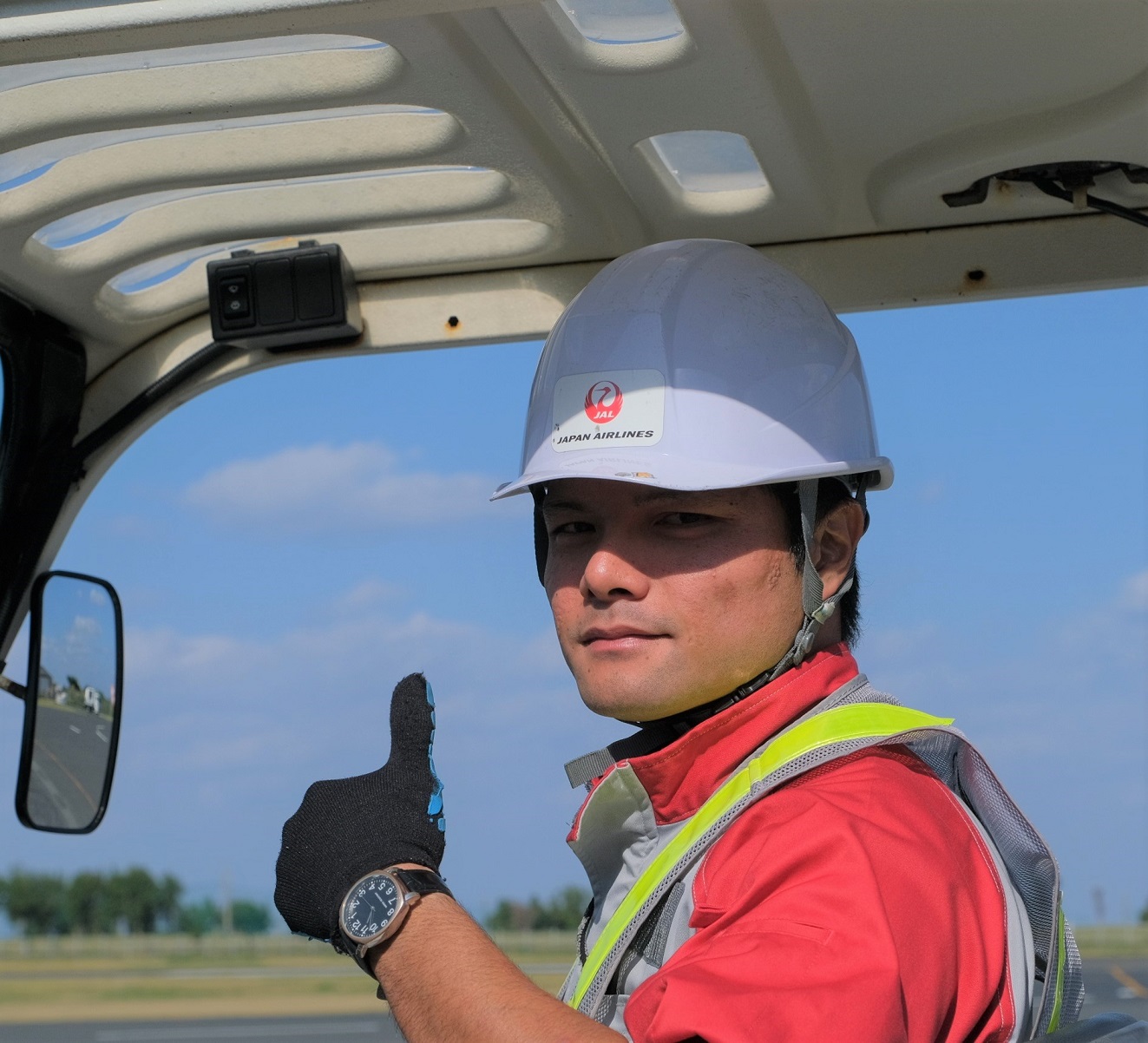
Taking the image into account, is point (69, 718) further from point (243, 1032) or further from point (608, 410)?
point (243, 1032)

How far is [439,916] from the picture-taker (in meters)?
1.97

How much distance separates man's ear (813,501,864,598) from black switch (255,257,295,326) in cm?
117

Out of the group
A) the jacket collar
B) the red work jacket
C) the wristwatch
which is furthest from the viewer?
the jacket collar

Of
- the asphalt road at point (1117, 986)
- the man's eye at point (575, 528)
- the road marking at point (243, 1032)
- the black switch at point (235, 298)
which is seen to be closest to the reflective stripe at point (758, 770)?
the man's eye at point (575, 528)

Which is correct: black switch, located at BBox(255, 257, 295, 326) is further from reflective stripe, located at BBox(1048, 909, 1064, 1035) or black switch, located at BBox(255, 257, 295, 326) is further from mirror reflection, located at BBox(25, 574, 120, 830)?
reflective stripe, located at BBox(1048, 909, 1064, 1035)

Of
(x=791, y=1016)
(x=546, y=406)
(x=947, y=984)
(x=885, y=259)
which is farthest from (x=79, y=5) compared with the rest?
(x=885, y=259)

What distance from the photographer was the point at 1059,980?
217cm

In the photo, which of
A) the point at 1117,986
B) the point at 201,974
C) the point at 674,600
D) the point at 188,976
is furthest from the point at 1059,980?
the point at 201,974

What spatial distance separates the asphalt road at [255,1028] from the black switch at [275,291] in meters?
24.7

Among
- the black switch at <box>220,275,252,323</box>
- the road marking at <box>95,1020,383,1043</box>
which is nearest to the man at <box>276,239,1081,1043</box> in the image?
the black switch at <box>220,275,252,323</box>

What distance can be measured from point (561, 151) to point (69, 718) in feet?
4.92

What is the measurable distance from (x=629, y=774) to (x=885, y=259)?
114 centimetres

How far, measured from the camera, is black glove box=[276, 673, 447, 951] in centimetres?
205

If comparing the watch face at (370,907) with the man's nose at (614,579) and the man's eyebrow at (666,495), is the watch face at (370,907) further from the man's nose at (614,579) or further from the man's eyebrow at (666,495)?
the man's eyebrow at (666,495)
